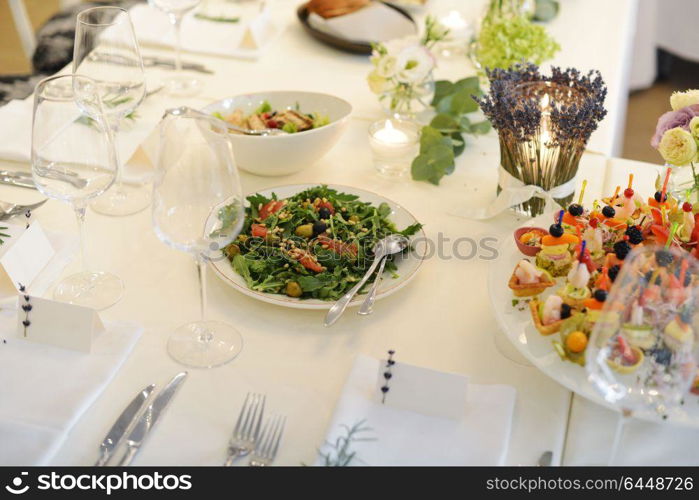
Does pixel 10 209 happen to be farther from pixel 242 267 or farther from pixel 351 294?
pixel 351 294

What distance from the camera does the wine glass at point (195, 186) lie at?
958 mm

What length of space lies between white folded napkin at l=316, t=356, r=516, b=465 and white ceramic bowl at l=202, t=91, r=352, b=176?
590mm

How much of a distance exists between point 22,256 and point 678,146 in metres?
1.05

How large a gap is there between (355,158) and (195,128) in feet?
2.33

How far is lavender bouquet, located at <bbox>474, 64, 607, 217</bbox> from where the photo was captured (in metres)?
1.27

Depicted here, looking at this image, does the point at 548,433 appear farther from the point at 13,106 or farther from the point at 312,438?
the point at 13,106

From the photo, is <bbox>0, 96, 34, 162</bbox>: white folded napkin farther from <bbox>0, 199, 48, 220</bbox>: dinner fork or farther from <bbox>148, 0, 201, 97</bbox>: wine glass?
<bbox>148, 0, 201, 97</bbox>: wine glass

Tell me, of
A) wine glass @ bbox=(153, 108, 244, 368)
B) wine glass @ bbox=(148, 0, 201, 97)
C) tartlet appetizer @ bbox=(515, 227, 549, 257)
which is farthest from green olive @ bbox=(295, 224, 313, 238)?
wine glass @ bbox=(148, 0, 201, 97)

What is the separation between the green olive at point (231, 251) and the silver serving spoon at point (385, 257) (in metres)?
0.23

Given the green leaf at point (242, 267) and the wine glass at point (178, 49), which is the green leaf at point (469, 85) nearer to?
the wine glass at point (178, 49)

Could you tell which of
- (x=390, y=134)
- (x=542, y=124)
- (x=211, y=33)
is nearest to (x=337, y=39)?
(x=211, y=33)

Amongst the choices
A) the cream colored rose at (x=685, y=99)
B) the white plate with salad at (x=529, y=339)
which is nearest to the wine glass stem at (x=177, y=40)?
the white plate with salad at (x=529, y=339)

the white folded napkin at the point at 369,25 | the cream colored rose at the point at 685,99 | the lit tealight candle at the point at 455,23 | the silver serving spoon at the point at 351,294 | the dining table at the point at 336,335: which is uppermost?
the cream colored rose at the point at 685,99
